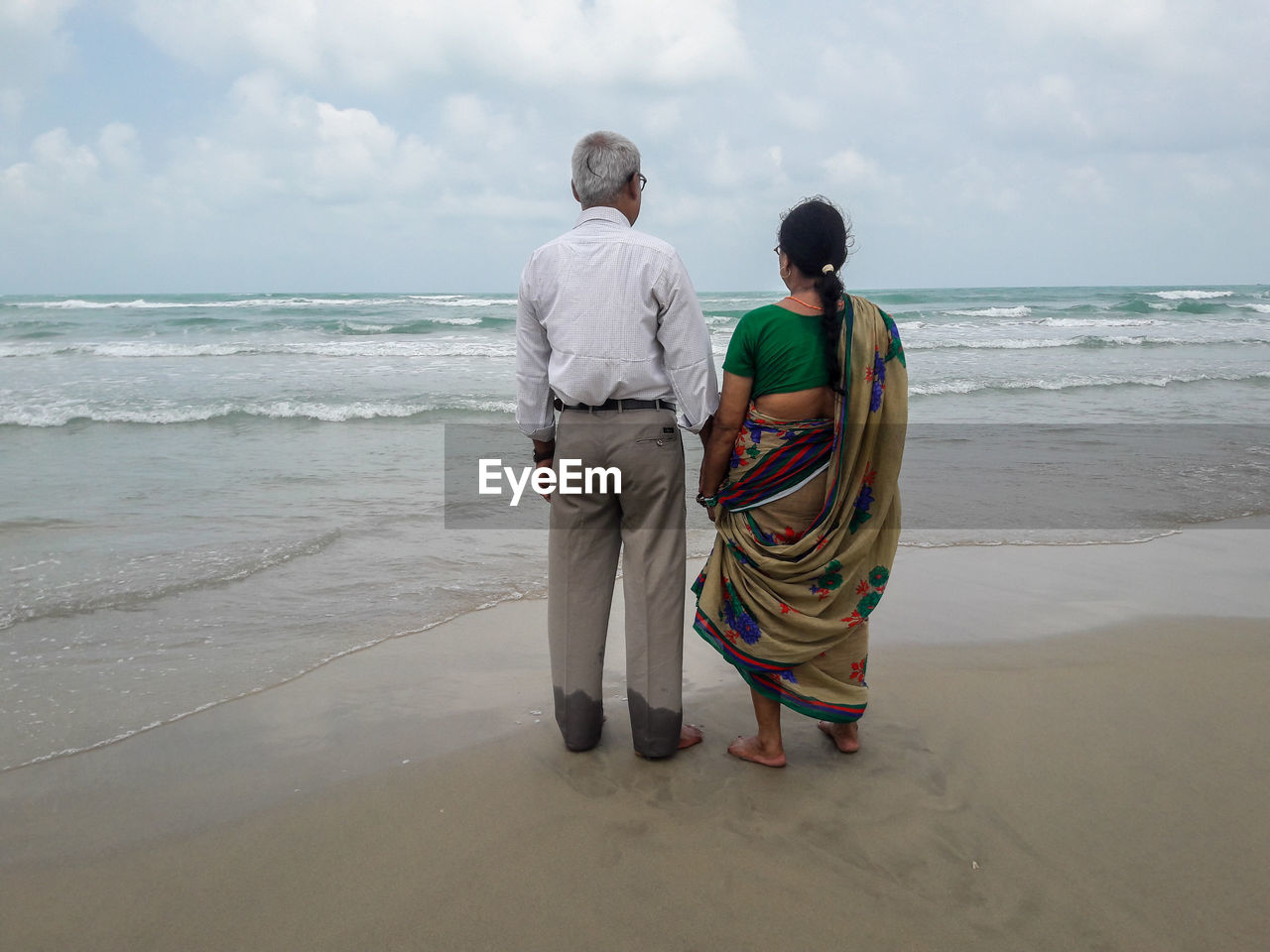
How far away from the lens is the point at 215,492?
6.14 m

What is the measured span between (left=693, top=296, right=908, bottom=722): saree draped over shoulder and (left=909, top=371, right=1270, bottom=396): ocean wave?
1021 cm

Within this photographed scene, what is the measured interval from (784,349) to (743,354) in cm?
11

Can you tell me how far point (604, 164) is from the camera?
2.42m

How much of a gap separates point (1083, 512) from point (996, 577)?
1823 millimetres

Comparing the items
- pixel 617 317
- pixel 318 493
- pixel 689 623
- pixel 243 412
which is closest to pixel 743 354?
pixel 617 317

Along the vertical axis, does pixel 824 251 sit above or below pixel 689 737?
above

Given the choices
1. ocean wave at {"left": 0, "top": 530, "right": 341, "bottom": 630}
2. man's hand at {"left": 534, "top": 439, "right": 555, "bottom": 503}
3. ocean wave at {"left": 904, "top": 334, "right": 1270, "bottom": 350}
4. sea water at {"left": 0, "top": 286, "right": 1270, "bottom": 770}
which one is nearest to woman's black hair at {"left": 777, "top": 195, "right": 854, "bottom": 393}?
man's hand at {"left": 534, "top": 439, "right": 555, "bottom": 503}

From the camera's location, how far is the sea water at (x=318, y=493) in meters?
3.46

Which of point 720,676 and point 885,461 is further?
point 720,676

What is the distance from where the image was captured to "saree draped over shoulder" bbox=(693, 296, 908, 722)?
2.38 meters

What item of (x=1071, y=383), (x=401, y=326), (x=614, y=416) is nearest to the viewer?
(x=614, y=416)

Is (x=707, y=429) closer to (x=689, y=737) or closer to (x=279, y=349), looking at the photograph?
(x=689, y=737)

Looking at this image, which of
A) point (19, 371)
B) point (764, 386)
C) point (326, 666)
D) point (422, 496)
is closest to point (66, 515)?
point (422, 496)

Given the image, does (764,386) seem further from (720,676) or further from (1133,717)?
(1133,717)
